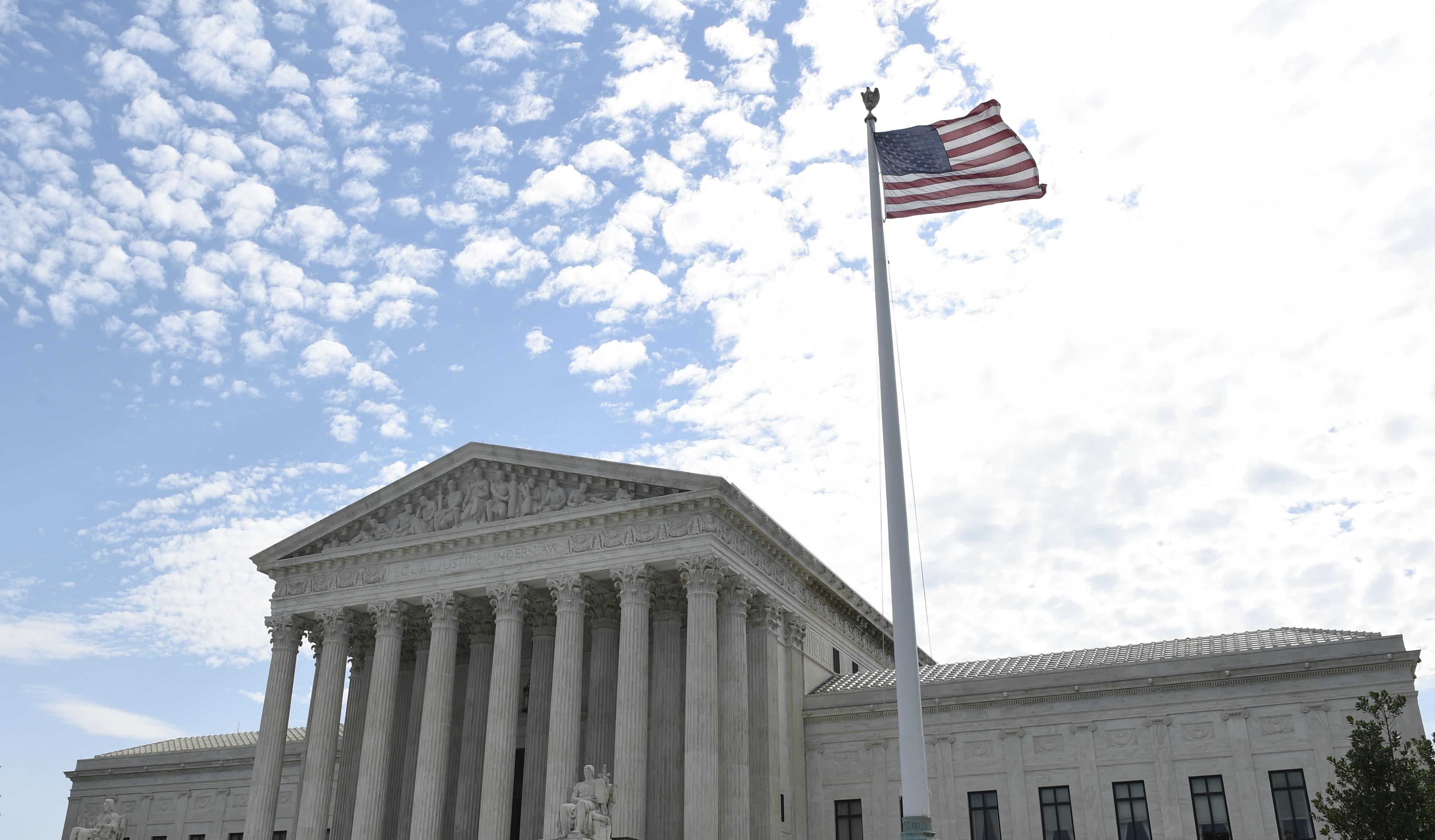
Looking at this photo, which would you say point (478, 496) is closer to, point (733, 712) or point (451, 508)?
point (451, 508)

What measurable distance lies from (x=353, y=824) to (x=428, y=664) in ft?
21.3

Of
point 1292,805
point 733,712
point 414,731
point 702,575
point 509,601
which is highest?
point 702,575

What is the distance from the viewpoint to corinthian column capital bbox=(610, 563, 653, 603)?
135ft

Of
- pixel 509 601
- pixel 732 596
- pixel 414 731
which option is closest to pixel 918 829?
pixel 732 596

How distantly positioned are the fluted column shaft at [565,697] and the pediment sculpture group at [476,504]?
10.4 feet

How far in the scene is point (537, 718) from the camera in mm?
45094

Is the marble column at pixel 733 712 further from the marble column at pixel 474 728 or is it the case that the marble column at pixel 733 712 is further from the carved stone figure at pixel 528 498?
the marble column at pixel 474 728

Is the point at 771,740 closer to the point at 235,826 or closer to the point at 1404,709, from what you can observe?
the point at 1404,709

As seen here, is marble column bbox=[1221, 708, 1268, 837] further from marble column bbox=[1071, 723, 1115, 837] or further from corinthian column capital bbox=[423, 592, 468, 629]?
corinthian column capital bbox=[423, 592, 468, 629]

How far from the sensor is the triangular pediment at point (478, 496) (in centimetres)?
4284

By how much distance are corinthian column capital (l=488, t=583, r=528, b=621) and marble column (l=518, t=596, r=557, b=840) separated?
5.52ft

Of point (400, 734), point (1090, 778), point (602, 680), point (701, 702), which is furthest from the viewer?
point (400, 734)

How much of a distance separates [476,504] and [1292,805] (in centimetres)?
3112

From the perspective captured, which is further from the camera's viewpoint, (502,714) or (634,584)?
(502,714)
